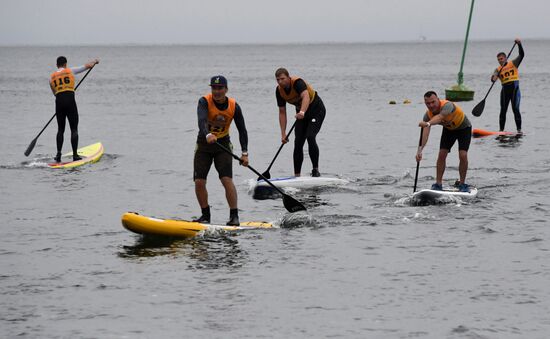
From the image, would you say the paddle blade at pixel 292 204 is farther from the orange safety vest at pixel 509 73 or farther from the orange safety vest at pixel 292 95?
the orange safety vest at pixel 509 73

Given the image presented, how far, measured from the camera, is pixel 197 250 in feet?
37.0

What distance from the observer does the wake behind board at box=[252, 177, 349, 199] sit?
15305mm

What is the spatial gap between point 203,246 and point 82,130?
20371 millimetres

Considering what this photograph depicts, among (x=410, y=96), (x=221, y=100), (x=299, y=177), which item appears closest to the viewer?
(x=221, y=100)

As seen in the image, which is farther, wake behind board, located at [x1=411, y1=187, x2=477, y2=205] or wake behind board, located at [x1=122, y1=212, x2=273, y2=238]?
wake behind board, located at [x1=411, y1=187, x2=477, y2=205]

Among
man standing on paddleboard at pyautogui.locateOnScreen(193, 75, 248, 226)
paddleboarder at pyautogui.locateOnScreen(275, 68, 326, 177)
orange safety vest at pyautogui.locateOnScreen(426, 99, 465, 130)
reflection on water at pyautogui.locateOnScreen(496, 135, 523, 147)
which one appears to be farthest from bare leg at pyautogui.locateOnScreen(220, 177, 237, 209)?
reflection on water at pyautogui.locateOnScreen(496, 135, 523, 147)

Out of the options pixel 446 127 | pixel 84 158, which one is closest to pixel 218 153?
pixel 446 127

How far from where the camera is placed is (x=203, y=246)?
11.5 metres

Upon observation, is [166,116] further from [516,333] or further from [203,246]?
[516,333]

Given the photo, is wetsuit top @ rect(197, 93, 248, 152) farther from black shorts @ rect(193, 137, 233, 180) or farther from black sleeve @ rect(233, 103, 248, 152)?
black shorts @ rect(193, 137, 233, 180)

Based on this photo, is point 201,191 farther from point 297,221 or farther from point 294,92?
point 294,92

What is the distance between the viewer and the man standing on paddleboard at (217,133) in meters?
11.3

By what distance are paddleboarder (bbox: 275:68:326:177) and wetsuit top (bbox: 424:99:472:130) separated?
2245 millimetres

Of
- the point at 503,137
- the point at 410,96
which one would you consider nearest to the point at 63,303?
the point at 503,137
